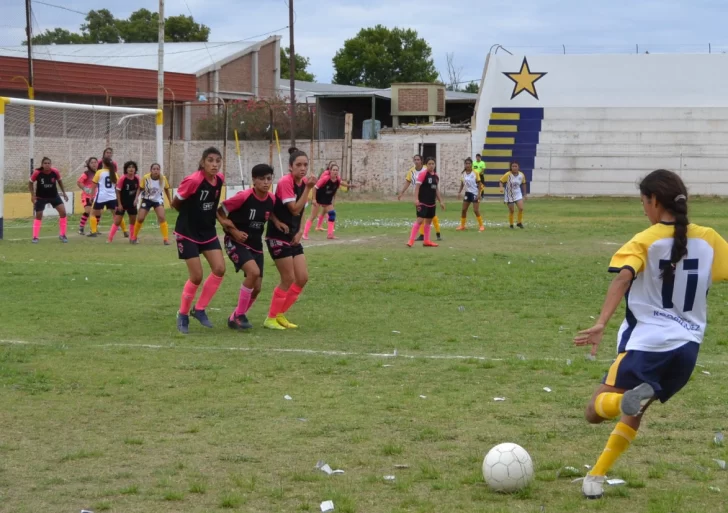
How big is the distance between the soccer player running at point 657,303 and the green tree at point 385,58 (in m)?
81.0

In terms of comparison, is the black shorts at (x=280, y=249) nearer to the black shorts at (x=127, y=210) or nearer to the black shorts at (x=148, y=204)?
the black shorts at (x=148, y=204)

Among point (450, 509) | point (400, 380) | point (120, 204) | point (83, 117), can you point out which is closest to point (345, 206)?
point (83, 117)

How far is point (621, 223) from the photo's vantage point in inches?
1096

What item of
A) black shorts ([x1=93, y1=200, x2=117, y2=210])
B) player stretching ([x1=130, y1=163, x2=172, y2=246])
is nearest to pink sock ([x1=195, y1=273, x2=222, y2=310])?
player stretching ([x1=130, y1=163, x2=172, y2=246])

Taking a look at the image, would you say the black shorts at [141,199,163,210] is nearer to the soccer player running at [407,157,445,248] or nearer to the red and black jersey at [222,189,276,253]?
the soccer player running at [407,157,445,248]

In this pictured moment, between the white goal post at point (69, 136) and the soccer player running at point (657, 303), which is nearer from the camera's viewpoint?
the soccer player running at point (657, 303)

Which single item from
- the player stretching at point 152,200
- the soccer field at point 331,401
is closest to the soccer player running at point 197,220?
the soccer field at point 331,401

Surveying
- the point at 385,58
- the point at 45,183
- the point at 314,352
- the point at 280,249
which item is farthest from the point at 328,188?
the point at 385,58

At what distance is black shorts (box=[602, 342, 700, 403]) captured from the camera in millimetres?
5117

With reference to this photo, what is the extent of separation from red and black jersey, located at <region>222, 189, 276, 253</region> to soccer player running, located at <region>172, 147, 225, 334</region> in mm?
214

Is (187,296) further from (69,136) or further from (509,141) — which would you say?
(509,141)

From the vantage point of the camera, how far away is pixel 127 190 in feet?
72.1

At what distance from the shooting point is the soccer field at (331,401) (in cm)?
538

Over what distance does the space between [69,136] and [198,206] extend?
22.2 m
